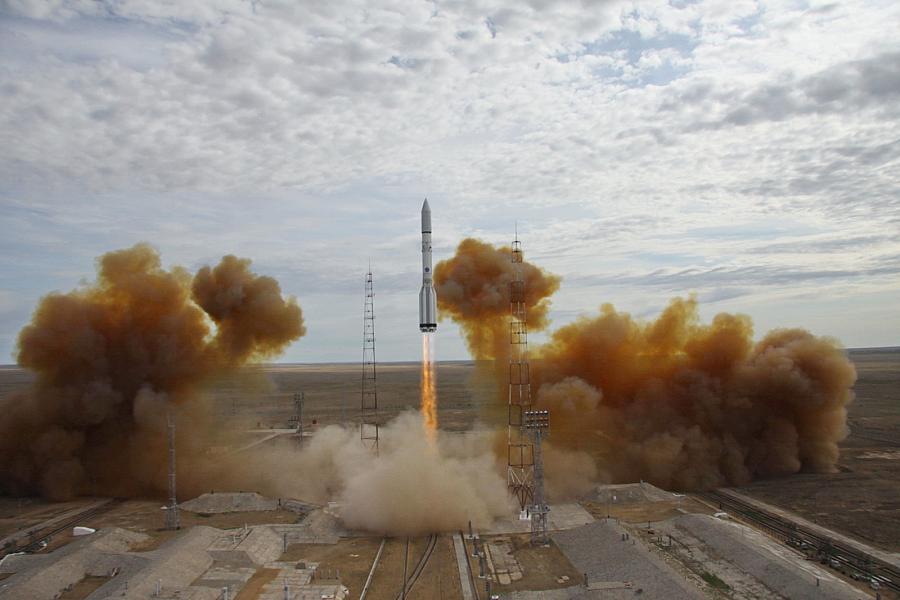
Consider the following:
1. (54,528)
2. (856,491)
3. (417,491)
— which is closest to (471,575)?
(417,491)

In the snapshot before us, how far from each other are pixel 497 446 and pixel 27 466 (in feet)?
118

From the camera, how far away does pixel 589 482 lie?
5291 centimetres

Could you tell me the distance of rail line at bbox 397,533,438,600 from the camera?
111ft

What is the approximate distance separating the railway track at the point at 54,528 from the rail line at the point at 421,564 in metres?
22.1

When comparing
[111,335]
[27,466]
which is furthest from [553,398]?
A: [27,466]

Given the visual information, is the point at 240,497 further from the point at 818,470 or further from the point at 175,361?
the point at 818,470

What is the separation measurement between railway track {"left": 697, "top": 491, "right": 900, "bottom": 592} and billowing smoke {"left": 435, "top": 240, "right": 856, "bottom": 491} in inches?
308

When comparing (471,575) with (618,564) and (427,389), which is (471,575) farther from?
(427,389)

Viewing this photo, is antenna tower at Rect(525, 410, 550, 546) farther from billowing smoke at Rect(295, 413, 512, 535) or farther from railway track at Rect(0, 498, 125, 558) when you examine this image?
railway track at Rect(0, 498, 125, 558)

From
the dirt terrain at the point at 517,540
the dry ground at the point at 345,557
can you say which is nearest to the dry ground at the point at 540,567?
the dirt terrain at the point at 517,540

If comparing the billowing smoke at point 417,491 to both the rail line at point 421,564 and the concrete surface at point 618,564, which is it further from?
the concrete surface at point 618,564

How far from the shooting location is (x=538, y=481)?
40.5 meters

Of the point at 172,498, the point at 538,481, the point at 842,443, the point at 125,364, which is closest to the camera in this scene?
the point at 538,481

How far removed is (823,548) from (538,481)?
1506cm
